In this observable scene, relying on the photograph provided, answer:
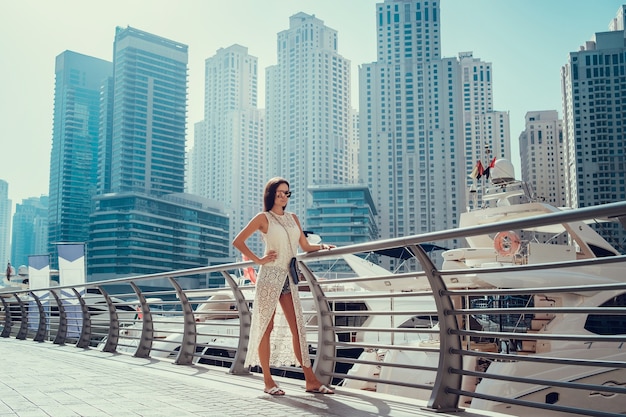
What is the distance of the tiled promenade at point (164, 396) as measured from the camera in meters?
4.18

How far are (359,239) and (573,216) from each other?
128566mm

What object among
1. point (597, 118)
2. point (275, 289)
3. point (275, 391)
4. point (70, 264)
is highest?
point (597, 118)

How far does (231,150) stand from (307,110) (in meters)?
31.0

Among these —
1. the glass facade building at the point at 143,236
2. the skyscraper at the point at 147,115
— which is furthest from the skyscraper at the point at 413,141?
the skyscraper at the point at 147,115

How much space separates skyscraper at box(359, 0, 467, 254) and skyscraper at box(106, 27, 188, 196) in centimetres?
5314

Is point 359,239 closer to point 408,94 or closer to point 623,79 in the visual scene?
point 408,94

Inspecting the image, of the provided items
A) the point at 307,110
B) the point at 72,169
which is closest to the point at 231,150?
the point at 307,110

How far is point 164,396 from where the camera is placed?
4938 mm

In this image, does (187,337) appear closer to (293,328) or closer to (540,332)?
(293,328)

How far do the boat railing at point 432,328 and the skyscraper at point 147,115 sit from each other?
14599 centimetres

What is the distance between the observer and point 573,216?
2994 mm

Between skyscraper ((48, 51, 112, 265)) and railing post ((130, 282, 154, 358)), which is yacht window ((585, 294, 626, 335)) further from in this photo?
skyscraper ((48, 51, 112, 265))

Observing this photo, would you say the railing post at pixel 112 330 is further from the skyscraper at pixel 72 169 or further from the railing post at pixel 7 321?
the skyscraper at pixel 72 169

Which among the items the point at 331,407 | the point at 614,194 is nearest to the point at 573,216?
the point at 331,407
